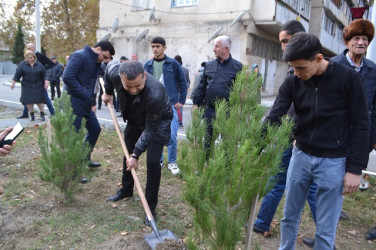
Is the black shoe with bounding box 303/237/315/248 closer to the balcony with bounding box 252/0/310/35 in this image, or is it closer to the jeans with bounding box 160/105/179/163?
the jeans with bounding box 160/105/179/163

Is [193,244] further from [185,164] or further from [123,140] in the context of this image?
[123,140]

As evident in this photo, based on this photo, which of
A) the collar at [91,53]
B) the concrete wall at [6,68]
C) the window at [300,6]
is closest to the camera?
the collar at [91,53]

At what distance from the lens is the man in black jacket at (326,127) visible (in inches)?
75.4

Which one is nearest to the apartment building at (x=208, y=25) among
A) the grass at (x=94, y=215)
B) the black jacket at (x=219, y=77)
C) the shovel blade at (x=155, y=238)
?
the black jacket at (x=219, y=77)

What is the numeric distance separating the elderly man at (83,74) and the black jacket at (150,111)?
0.93m

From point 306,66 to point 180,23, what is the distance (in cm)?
1490

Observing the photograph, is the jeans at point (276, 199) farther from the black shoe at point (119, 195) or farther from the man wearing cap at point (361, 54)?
the black shoe at point (119, 195)

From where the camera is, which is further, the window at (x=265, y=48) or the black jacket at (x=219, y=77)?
the window at (x=265, y=48)

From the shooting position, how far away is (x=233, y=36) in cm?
1459

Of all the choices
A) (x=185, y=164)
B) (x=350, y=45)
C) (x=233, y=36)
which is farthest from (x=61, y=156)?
(x=233, y=36)

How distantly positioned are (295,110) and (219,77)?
5.35 ft

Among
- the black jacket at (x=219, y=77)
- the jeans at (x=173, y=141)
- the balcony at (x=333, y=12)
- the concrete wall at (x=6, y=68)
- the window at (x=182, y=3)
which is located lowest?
the jeans at (x=173, y=141)

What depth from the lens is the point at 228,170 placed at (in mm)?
1787

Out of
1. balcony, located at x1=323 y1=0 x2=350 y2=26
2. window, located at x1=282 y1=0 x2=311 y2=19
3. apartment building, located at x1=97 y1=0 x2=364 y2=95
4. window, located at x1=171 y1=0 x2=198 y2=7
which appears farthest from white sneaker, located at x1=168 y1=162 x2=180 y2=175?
balcony, located at x1=323 y1=0 x2=350 y2=26
